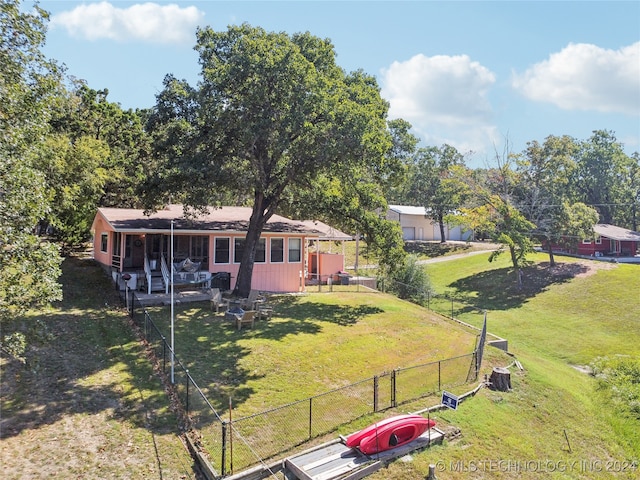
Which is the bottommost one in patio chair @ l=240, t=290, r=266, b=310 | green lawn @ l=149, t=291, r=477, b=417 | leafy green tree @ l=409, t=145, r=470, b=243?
green lawn @ l=149, t=291, r=477, b=417

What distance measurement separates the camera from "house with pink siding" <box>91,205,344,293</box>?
810 inches

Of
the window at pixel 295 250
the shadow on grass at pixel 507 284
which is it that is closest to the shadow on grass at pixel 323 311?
the window at pixel 295 250

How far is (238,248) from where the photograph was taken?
75.3ft

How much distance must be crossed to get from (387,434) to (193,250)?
17.2 meters

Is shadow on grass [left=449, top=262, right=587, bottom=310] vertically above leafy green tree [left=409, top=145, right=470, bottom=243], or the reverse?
leafy green tree [left=409, top=145, right=470, bottom=243]

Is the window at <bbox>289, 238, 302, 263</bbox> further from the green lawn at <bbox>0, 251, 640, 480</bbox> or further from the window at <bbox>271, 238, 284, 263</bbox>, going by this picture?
the green lawn at <bbox>0, 251, 640, 480</bbox>

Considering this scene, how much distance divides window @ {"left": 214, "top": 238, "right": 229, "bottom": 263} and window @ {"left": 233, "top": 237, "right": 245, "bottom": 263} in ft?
1.32

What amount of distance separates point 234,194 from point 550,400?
16.0 metres

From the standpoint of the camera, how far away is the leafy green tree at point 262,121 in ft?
53.5

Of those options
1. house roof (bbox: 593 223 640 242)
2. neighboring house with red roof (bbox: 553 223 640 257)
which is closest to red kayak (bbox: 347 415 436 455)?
house roof (bbox: 593 223 640 242)

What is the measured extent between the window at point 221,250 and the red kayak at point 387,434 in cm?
1537

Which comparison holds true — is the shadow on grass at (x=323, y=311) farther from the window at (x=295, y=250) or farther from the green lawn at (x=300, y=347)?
the window at (x=295, y=250)

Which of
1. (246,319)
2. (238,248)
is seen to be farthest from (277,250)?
(246,319)

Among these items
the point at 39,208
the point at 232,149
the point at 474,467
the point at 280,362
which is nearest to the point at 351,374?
the point at 280,362
